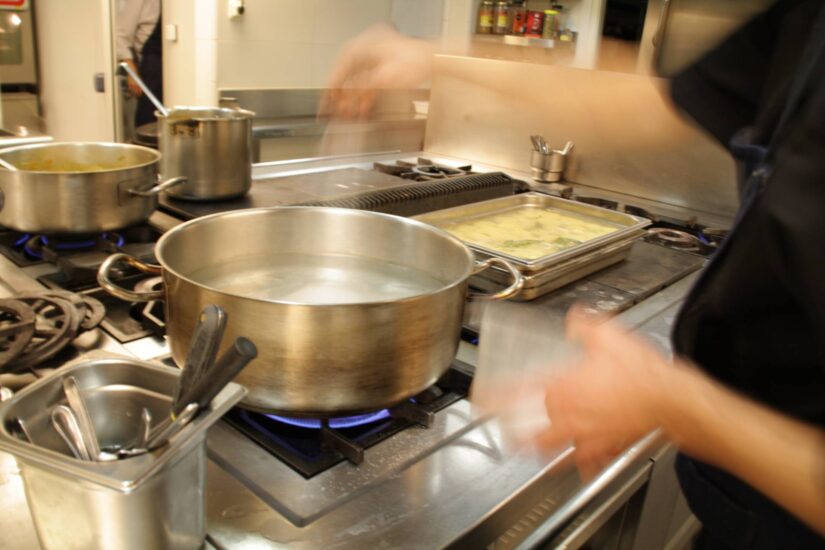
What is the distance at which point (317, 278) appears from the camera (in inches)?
33.3

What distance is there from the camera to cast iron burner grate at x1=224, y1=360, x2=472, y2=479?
0.67 m

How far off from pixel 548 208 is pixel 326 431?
98 cm

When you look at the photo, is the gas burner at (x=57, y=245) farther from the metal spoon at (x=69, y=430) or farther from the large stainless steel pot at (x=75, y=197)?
the metal spoon at (x=69, y=430)

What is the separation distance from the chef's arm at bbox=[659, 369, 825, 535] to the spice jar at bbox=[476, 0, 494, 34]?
3786 millimetres

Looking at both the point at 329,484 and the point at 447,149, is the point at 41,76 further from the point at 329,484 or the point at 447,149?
the point at 329,484

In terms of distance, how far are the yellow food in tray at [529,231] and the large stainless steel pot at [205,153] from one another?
0.44 m

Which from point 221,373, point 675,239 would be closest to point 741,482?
point 221,373

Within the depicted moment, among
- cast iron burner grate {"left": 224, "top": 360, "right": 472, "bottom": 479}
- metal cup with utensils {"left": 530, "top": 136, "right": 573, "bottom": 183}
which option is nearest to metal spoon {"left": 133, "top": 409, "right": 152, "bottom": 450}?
cast iron burner grate {"left": 224, "top": 360, "right": 472, "bottom": 479}

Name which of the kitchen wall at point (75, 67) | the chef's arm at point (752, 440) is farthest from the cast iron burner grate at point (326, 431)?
the kitchen wall at point (75, 67)

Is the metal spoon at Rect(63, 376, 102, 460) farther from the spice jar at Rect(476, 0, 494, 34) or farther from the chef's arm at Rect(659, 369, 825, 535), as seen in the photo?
the spice jar at Rect(476, 0, 494, 34)

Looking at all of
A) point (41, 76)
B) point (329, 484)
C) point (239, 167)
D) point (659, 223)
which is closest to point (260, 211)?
point (329, 484)

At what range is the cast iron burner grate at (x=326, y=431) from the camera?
0.67 metres

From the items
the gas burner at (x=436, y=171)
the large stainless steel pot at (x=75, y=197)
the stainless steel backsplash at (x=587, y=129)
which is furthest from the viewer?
the gas burner at (x=436, y=171)

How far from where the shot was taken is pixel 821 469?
496 millimetres
